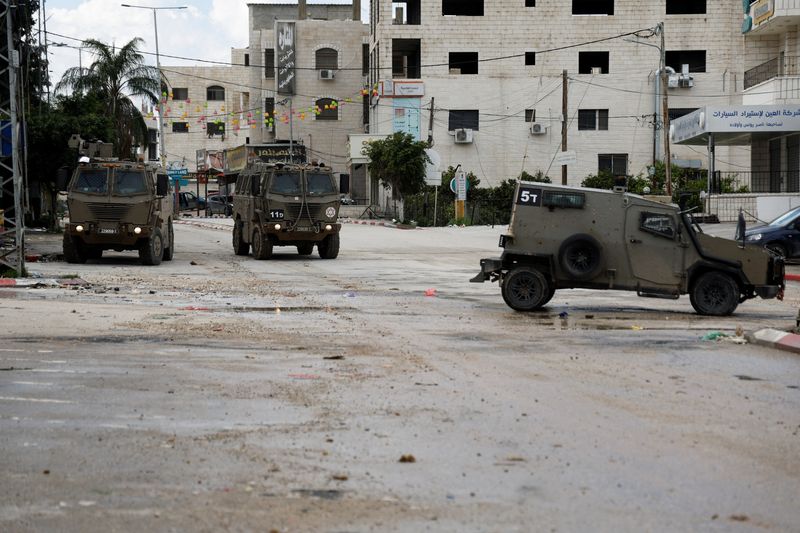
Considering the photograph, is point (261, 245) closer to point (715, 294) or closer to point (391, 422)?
point (715, 294)

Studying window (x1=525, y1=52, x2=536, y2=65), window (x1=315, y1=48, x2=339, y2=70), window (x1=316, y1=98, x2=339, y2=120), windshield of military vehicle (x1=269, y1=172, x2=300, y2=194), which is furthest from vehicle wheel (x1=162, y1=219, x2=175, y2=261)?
window (x1=315, y1=48, x2=339, y2=70)

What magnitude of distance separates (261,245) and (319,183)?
7.33 ft

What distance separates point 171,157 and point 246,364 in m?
88.5

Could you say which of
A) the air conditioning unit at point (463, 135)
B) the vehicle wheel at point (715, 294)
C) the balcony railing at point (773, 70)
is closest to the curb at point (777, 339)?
the vehicle wheel at point (715, 294)

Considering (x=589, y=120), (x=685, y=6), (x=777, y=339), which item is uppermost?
(x=685, y=6)

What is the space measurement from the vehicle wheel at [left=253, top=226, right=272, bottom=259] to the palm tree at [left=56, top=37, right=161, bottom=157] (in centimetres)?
3226

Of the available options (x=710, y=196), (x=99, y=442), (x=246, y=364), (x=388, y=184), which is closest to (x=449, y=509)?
(x=99, y=442)

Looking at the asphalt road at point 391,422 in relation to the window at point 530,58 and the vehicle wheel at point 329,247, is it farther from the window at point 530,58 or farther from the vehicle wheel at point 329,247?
the window at point 530,58

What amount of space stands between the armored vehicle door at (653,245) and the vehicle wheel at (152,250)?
47.7 feet

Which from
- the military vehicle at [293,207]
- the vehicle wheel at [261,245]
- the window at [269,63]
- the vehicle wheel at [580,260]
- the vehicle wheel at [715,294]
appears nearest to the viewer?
the vehicle wheel at [715,294]

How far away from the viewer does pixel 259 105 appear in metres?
79.3

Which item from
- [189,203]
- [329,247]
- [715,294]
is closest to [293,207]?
[329,247]

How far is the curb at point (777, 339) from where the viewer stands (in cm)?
1250

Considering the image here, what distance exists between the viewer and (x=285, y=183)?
30.0 meters
